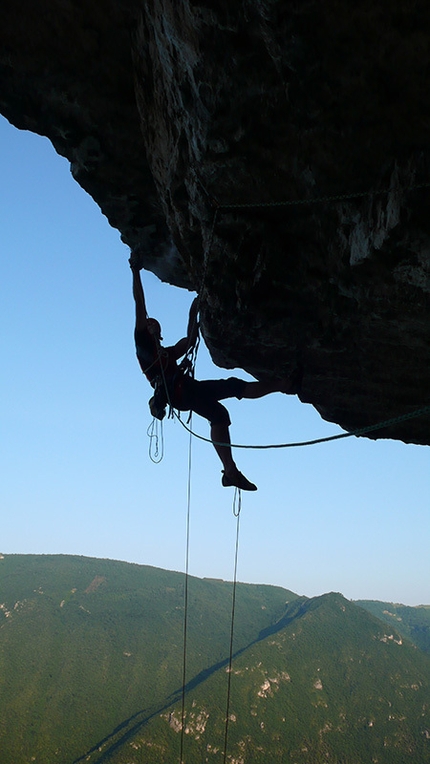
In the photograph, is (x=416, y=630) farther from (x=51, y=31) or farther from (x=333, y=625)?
(x=51, y=31)

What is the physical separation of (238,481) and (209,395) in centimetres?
131

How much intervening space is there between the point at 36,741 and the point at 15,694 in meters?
10.4

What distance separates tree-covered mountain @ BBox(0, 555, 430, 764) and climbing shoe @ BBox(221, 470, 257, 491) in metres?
64.9

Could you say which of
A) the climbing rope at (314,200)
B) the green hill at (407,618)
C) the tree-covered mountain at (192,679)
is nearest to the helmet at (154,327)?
the climbing rope at (314,200)

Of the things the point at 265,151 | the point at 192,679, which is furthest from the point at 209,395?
the point at 192,679

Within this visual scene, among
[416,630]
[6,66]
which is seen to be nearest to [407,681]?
→ [416,630]

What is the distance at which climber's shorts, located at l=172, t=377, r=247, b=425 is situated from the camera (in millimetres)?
8211

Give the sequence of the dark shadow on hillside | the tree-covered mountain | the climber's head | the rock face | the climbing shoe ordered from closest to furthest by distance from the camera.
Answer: the rock face
the climber's head
the climbing shoe
the dark shadow on hillside
the tree-covered mountain

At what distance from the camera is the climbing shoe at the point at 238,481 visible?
816 centimetres

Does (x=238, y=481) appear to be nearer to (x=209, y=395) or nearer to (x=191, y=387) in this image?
(x=209, y=395)

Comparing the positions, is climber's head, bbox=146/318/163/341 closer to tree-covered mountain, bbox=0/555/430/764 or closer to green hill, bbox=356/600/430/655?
tree-covered mountain, bbox=0/555/430/764

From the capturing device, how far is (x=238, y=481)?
8.20 meters

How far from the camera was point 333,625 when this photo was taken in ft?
321

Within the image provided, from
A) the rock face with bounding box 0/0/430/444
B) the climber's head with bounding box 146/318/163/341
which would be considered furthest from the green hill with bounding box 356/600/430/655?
the climber's head with bounding box 146/318/163/341
